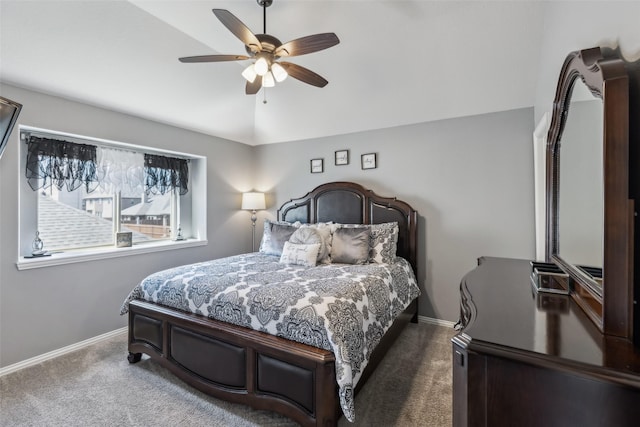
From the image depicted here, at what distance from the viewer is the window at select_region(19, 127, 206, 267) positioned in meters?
2.68

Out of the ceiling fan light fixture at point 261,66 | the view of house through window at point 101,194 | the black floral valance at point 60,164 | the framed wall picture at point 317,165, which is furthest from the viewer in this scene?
the framed wall picture at point 317,165

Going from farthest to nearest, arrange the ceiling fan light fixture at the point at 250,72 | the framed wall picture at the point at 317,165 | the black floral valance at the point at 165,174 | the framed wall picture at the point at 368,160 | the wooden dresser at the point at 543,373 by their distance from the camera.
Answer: the framed wall picture at the point at 317,165 < the framed wall picture at the point at 368,160 < the black floral valance at the point at 165,174 < the ceiling fan light fixture at the point at 250,72 < the wooden dresser at the point at 543,373

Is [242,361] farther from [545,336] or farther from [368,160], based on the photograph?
[368,160]

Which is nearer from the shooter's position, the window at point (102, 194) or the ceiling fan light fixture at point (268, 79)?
the ceiling fan light fixture at point (268, 79)

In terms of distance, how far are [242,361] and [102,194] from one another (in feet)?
8.80

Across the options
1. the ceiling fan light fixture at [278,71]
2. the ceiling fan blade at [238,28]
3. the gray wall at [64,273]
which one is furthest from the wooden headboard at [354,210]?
the ceiling fan blade at [238,28]

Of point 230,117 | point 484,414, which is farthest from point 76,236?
point 484,414

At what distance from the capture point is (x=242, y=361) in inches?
72.6

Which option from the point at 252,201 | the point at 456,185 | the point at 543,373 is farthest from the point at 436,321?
the point at 252,201

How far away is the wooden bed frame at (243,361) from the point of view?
159cm

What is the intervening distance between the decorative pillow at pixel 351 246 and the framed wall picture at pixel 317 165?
1.34 meters

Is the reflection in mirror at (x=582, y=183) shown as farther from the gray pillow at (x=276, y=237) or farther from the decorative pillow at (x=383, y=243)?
the gray pillow at (x=276, y=237)

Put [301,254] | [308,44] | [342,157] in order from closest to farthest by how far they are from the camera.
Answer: [308,44] < [301,254] < [342,157]

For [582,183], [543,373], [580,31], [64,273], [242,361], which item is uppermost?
[580,31]
